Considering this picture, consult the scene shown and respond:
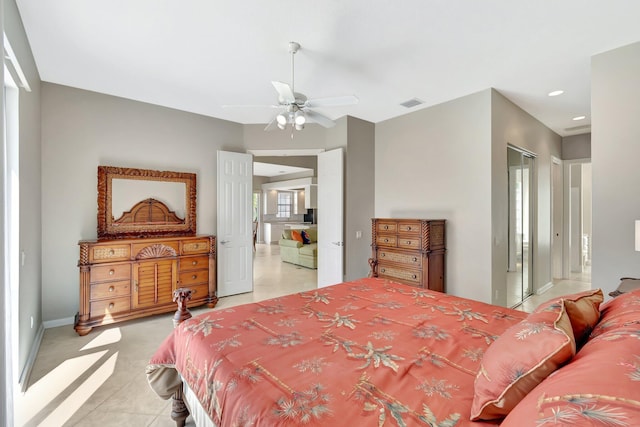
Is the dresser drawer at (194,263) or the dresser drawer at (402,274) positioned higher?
the dresser drawer at (194,263)

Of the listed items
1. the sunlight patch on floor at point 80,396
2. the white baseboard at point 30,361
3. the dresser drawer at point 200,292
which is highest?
the dresser drawer at point 200,292

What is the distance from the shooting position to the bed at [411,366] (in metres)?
0.75

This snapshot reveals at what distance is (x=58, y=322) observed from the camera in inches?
139

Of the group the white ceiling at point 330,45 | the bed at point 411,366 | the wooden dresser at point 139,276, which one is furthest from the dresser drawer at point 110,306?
the white ceiling at point 330,45

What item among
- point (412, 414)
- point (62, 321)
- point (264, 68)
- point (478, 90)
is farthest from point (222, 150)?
point (412, 414)

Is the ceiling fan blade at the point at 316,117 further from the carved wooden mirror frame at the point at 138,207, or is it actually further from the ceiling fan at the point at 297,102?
the carved wooden mirror frame at the point at 138,207

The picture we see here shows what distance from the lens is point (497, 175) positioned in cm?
367

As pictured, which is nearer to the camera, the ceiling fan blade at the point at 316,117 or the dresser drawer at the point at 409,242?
the ceiling fan blade at the point at 316,117

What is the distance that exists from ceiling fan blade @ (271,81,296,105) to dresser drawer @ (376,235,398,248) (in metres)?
2.29

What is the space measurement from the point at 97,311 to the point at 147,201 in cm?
149

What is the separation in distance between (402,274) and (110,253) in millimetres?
3557

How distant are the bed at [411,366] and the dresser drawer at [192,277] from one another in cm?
231

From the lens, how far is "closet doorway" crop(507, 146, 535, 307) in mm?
4375

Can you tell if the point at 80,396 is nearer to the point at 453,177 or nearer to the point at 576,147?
the point at 453,177
